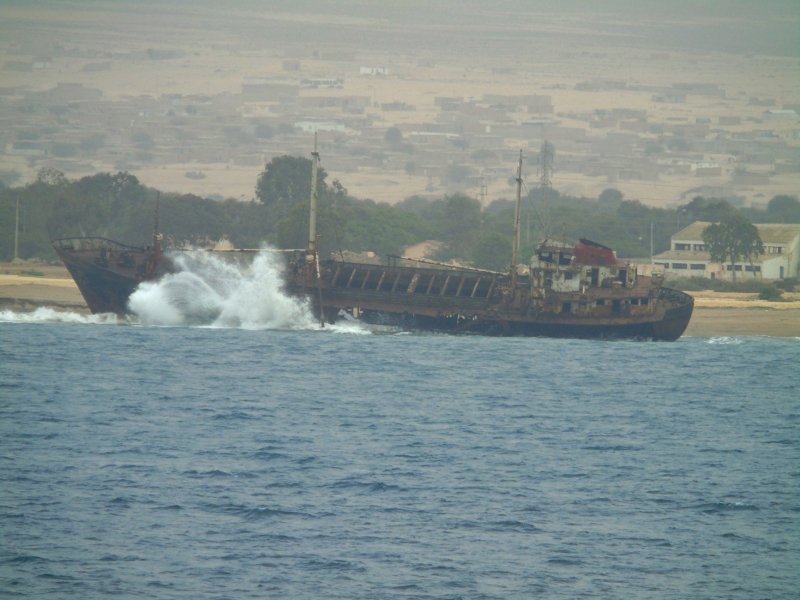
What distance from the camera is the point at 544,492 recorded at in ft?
146

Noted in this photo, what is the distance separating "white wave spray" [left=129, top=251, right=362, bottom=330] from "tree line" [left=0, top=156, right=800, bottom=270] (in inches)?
1725

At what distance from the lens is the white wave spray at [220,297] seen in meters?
89.1

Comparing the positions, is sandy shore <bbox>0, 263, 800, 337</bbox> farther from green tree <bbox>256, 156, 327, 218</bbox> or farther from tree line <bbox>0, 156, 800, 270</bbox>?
green tree <bbox>256, 156, 327, 218</bbox>

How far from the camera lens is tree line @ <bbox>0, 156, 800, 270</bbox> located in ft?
495

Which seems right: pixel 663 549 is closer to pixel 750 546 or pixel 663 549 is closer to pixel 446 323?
pixel 750 546

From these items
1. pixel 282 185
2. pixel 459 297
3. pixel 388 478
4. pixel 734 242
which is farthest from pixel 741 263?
pixel 388 478

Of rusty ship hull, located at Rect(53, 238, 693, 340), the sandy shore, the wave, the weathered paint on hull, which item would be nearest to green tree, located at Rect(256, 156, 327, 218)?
the sandy shore

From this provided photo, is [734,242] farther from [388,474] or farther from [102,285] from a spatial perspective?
[388,474]

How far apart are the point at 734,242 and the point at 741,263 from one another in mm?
8063

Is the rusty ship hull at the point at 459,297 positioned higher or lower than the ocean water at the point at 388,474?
higher

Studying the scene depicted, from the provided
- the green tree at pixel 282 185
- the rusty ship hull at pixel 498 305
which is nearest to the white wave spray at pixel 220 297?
the rusty ship hull at pixel 498 305

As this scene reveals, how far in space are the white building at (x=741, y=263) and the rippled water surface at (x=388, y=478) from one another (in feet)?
239

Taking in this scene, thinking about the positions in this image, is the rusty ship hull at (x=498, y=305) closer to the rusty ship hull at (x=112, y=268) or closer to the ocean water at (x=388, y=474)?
the ocean water at (x=388, y=474)

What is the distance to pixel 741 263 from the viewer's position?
153 m
